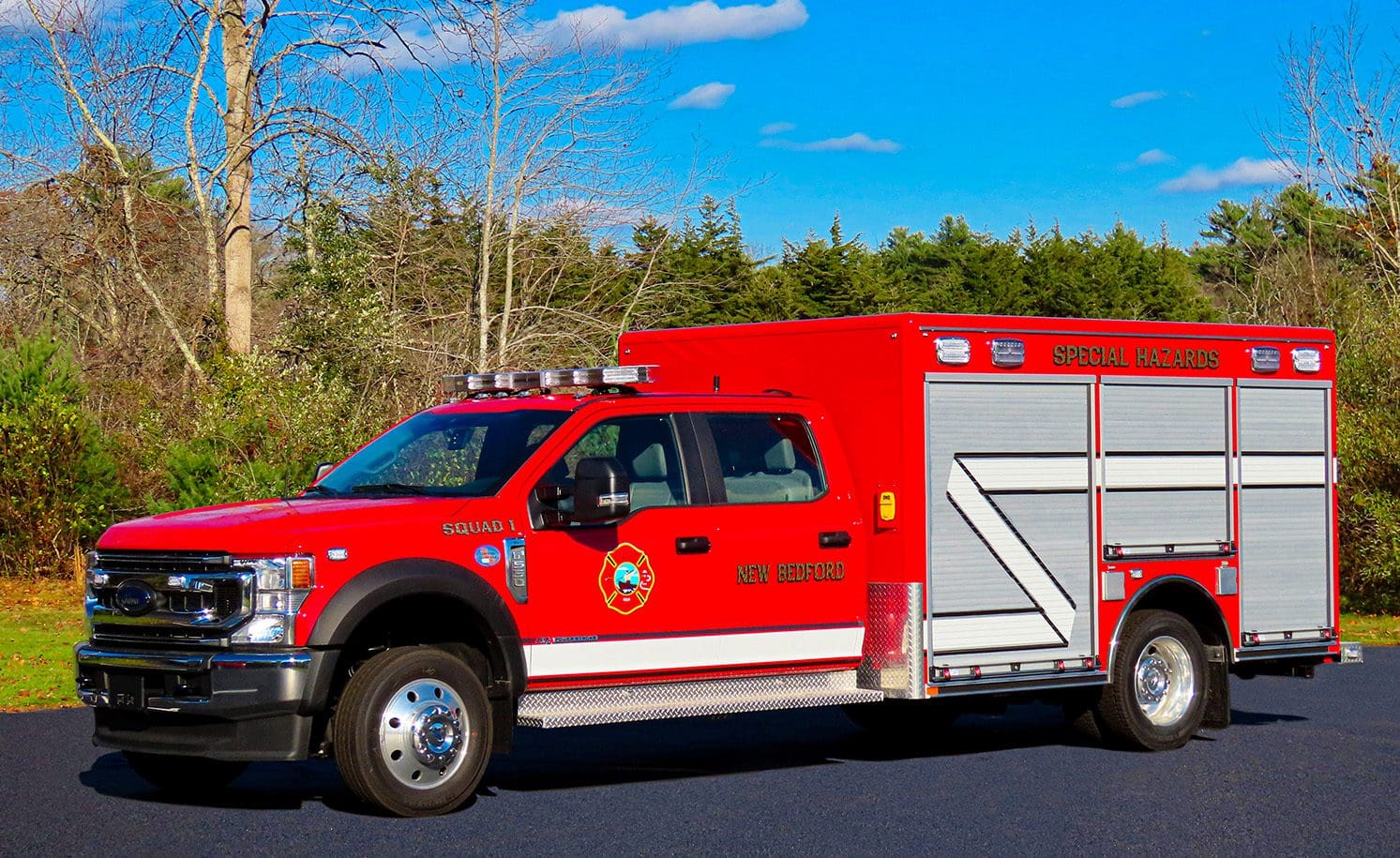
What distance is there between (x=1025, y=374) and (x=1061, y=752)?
2427mm

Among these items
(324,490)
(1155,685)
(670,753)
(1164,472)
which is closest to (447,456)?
(324,490)

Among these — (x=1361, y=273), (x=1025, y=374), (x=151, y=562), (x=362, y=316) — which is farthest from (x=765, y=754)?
(x=1361, y=273)

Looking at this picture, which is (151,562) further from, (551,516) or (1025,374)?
(1025,374)

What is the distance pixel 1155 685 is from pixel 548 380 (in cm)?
446

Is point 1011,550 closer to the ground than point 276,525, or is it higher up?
closer to the ground

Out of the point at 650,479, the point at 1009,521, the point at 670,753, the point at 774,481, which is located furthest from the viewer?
the point at 670,753

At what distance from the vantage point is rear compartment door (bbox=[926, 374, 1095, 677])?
34.4ft

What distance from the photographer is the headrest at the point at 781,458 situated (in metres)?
10.3

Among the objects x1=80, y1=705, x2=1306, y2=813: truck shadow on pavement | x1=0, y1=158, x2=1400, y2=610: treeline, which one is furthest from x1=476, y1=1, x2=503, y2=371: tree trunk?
x1=80, y1=705, x2=1306, y2=813: truck shadow on pavement

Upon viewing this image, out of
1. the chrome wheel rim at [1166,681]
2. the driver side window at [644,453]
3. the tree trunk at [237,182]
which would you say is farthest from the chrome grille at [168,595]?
the tree trunk at [237,182]

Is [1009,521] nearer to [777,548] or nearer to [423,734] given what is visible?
[777,548]

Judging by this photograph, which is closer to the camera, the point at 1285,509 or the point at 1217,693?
the point at 1217,693

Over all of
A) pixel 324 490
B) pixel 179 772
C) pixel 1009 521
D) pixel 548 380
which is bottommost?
pixel 179 772

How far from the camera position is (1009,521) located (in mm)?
10836
